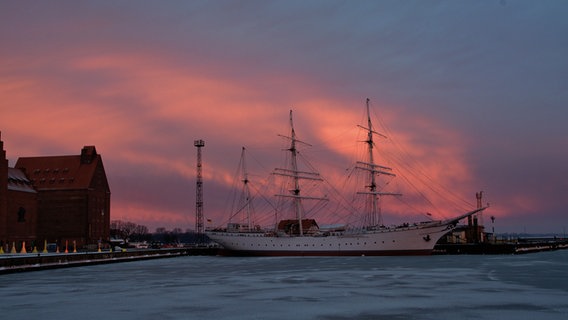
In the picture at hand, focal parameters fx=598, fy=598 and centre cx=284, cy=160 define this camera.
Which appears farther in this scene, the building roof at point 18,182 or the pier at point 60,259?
the building roof at point 18,182

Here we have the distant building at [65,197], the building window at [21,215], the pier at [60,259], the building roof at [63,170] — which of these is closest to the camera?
the pier at [60,259]

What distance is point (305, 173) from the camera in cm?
11369

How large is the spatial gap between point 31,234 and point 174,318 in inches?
3330

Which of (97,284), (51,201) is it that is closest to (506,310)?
(97,284)

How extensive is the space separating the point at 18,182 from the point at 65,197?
39.1ft

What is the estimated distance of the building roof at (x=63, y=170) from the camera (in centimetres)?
11719

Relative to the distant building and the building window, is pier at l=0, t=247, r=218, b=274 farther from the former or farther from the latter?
the distant building

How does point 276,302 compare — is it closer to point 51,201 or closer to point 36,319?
point 36,319

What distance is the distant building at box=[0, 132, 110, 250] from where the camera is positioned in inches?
4215

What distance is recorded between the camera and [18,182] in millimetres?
105375

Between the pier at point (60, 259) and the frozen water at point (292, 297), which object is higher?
the pier at point (60, 259)

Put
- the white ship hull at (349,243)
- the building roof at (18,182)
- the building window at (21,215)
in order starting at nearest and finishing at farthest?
the white ship hull at (349,243) < the building window at (21,215) < the building roof at (18,182)

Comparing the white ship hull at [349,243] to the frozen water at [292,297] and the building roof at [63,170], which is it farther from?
the frozen water at [292,297]

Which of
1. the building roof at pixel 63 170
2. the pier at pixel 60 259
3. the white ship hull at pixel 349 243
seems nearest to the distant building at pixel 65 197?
the building roof at pixel 63 170
